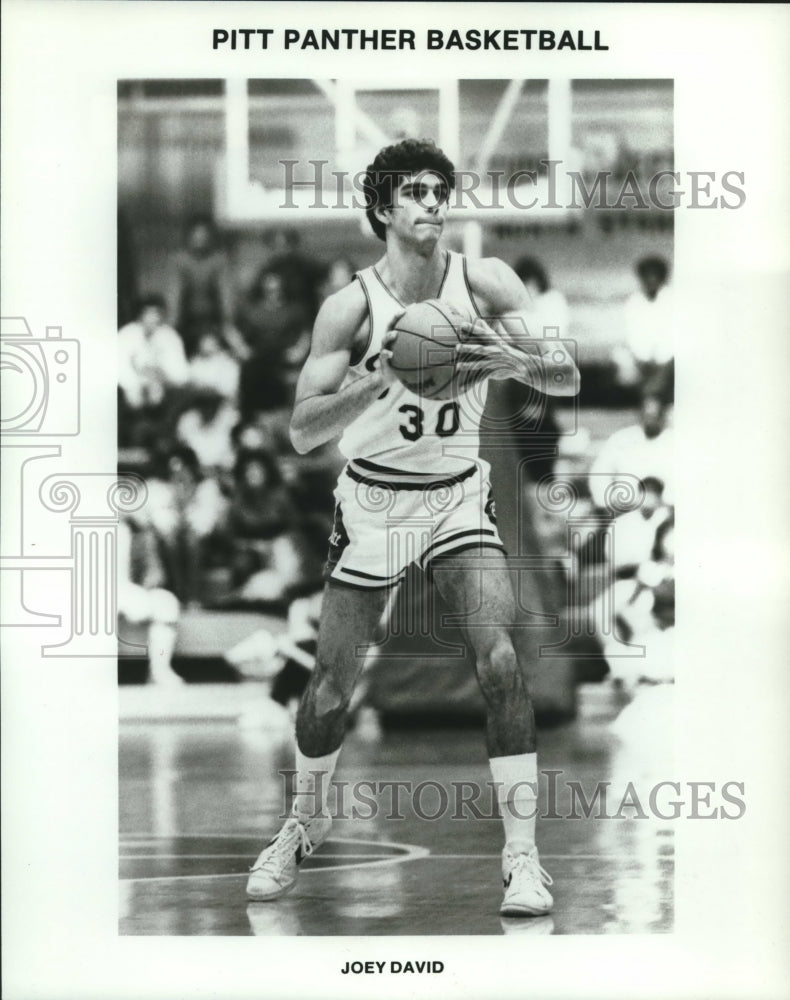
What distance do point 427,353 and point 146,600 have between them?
141 centimetres

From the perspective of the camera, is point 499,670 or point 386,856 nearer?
point 499,670

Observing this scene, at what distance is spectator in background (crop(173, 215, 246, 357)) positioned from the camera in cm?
648

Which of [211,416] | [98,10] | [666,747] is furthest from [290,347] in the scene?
[666,747]

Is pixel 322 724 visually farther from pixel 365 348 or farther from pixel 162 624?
pixel 365 348

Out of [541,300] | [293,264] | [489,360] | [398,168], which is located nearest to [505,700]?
[489,360]

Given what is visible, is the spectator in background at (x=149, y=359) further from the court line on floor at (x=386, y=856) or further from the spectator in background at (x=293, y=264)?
the court line on floor at (x=386, y=856)

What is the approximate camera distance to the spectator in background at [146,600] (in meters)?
6.50

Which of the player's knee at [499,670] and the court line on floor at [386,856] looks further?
the court line on floor at [386,856]

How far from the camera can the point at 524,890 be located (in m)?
6.40

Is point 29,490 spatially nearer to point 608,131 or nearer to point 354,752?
point 354,752

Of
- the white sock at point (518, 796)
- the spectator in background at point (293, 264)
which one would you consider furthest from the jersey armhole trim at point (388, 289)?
the white sock at point (518, 796)

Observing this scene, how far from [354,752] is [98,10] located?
294cm

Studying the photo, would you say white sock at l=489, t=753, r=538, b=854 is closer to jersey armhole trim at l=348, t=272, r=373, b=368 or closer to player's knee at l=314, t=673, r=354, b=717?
player's knee at l=314, t=673, r=354, b=717

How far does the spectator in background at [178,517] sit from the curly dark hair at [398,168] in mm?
1186
